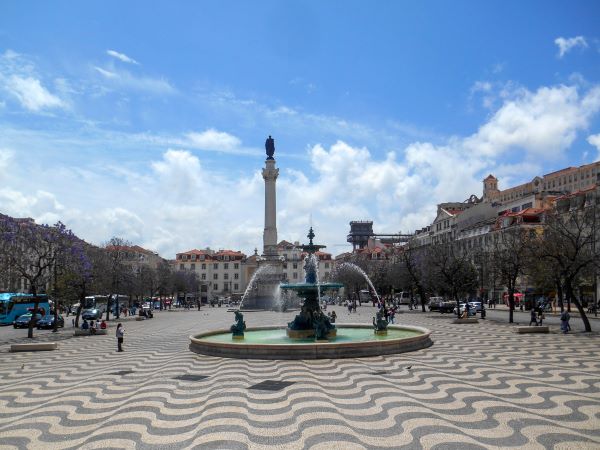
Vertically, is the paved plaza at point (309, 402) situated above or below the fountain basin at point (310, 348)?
below

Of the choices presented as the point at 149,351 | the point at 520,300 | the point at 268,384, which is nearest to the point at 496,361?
the point at 268,384

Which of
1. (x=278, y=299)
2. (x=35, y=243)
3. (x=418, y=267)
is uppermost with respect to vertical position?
(x=35, y=243)

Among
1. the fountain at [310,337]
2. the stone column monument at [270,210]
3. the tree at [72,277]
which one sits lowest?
the fountain at [310,337]

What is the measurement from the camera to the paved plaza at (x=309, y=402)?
952 cm

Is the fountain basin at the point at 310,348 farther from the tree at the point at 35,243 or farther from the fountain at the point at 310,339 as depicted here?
the tree at the point at 35,243

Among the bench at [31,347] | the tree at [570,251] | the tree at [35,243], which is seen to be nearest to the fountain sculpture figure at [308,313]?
the bench at [31,347]

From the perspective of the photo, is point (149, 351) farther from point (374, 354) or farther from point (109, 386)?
point (374, 354)

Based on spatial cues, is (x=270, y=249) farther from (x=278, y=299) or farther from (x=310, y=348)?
(x=310, y=348)

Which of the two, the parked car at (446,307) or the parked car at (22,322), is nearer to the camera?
the parked car at (22,322)

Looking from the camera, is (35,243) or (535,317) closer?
(535,317)

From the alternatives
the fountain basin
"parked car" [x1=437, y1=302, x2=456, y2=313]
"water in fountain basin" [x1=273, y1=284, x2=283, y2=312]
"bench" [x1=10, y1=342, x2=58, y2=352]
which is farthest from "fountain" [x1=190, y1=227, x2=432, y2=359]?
"water in fountain basin" [x1=273, y1=284, x2=283, y2=312]

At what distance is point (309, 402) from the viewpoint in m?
12.2

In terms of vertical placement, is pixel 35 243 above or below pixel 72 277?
above

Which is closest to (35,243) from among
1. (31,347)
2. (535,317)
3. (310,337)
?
(31,347)
